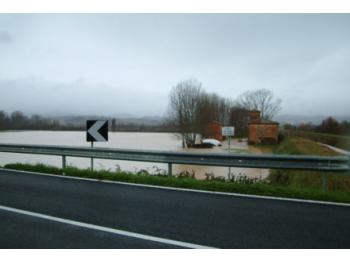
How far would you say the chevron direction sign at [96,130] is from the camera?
9.19 metres

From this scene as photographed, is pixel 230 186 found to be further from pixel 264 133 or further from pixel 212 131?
pixel 264 133

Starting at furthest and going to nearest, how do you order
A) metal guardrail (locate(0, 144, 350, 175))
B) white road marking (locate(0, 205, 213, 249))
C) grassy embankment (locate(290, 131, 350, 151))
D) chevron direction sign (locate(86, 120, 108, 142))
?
grassy embankment (locate(290, 131, 350, 151))
chevron direction sign (locate(86, 120, 108, 142))
metal guardrail (locate(0, 144, 350, 175))
white road marking (locate(0, 205, 213, 249))

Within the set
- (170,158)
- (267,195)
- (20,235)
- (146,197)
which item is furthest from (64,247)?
(170,158)

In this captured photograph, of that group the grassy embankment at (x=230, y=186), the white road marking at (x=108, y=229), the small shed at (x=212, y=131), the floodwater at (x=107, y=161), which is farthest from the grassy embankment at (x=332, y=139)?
the white road marking at (x=108, y=229)

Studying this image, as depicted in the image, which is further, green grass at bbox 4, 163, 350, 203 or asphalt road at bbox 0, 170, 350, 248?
green grass at bbox 4, 163, 350, 203

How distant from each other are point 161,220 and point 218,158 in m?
3.69

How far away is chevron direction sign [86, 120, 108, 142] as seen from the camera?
9.19 meters

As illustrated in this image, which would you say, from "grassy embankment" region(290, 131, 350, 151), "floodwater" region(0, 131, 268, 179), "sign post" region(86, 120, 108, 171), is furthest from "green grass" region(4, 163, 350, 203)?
"grassy embankment" region(290, 131, 350, 151)

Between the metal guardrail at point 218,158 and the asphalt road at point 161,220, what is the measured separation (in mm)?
1617

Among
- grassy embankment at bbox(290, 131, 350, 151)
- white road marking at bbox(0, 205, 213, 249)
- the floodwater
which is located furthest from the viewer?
grassy embankment at bbox(290, 131, 350, 151)

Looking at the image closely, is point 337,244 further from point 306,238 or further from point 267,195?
point 267,195

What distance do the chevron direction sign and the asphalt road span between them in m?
2.64

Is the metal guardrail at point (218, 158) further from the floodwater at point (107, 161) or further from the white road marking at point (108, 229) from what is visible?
the white road marking at point (108, 229)

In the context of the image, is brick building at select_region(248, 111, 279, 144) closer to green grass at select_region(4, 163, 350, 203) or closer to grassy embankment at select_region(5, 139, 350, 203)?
grassy embankment at select_region(5, 139, 350, 203)
